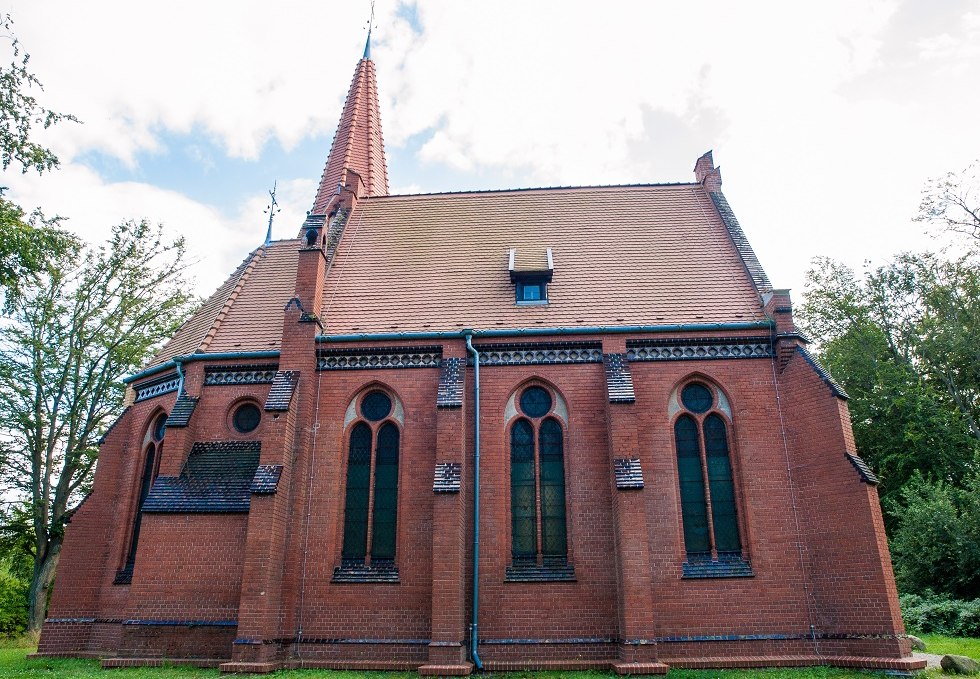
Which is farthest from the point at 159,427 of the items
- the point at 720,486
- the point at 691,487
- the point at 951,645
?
the point at 951,645

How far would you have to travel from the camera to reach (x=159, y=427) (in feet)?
53.7

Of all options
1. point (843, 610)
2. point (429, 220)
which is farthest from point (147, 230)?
point (843, 610)

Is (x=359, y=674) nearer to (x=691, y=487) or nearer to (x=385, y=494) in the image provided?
(x=385, y=494)

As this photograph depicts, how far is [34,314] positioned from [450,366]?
1920 centimetres

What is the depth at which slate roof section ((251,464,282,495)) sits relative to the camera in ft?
42.3

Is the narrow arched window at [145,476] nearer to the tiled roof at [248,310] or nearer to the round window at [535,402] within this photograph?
the tiled roof at [248,310]

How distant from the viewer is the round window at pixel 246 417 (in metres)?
15.2

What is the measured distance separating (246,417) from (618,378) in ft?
29.3

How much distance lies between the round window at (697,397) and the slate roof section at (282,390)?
891cm

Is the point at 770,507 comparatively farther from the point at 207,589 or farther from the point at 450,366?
the point at 207,589

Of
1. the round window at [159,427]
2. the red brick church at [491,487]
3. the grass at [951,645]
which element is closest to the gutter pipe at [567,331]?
the red brick church at [491,487]

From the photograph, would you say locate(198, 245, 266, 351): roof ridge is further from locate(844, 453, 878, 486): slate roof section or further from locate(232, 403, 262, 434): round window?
locate(844, 453, 878, 486): slate roof section

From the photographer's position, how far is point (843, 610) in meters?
12.4

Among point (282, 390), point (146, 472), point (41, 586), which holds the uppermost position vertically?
point (282, 390)
